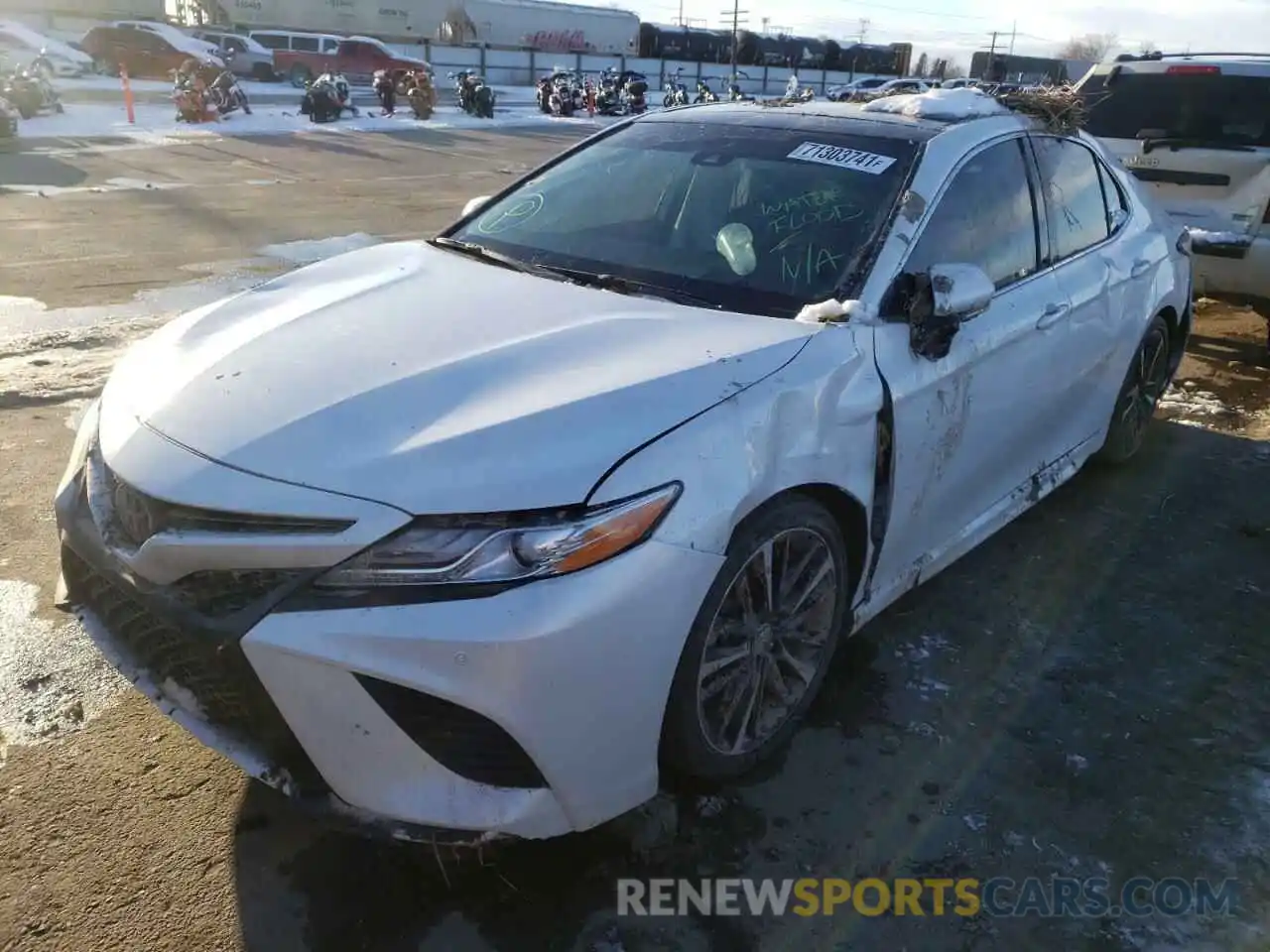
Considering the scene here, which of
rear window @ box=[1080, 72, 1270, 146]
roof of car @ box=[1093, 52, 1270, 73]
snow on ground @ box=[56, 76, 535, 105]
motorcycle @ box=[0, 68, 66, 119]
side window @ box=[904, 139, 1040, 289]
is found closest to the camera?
side window @ box=[904, 139, 1040, 289]

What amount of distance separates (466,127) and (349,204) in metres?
14.1

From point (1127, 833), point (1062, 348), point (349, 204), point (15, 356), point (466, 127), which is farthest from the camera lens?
point (466, 127)

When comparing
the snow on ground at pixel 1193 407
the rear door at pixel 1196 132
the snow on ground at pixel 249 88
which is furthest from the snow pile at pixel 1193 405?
the snow on ground at pixel 249 88

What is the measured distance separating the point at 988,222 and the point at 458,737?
8.17 feet

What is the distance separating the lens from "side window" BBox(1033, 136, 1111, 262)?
380 centimetres

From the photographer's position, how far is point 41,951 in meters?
2.09

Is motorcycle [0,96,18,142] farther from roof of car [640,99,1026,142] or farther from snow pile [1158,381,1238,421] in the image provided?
snow pile [1158,381,1238,421]

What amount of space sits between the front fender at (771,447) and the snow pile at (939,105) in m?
1.21

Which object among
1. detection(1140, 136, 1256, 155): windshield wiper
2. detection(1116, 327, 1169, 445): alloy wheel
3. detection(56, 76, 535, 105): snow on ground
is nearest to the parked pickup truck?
detection(56, 76, 535, 105): snow on ground

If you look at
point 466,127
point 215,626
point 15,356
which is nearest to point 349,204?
point 15,356

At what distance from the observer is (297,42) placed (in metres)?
33.7

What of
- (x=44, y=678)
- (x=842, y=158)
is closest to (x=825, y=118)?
(x=842, y=158)

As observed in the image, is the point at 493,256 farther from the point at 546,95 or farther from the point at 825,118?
the point at 546,95

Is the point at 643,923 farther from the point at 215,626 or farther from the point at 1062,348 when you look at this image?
the point at 1062,348
